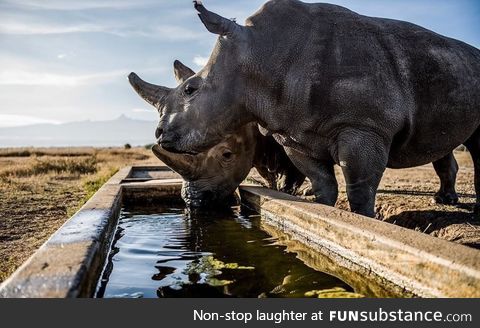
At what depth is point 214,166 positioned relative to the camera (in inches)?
231

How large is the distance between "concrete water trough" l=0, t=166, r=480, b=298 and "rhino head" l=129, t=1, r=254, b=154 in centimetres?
91

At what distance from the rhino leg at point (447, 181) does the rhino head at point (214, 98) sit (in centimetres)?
268

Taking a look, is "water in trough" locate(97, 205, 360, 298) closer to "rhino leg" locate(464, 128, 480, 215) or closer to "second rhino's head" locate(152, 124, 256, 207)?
"second rhino's head" locate(152, 124, 256, 207)

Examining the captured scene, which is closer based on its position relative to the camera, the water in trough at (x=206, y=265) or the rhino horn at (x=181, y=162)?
the water in trough at (x=206, y=265)

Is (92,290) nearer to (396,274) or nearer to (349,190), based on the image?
(396,274)

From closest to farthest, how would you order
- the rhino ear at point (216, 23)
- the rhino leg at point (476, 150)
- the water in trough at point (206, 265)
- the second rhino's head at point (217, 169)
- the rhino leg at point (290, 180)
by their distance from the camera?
the water in trough at point (206, 265)
the rhino ear at point (216, 23)
the rhino leg at point (476, 150)
the second rhino's head at point (217, 169)
the rhino leg at point (290, 180)

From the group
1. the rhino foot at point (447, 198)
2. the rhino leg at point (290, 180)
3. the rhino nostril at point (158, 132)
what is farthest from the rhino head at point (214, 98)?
the rhino foot at point (447, 198)

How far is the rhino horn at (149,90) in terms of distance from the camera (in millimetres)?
5266

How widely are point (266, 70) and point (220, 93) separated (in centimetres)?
45

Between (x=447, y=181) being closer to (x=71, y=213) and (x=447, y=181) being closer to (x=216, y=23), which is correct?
(x=216, y=23)

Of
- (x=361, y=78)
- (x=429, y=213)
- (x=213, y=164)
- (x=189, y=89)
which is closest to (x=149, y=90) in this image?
(x=189, y=89)

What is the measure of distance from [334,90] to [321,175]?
113 centimetres

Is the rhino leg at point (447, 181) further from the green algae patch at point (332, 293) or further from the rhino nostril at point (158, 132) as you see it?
the green algae patch at point (332, 293)
